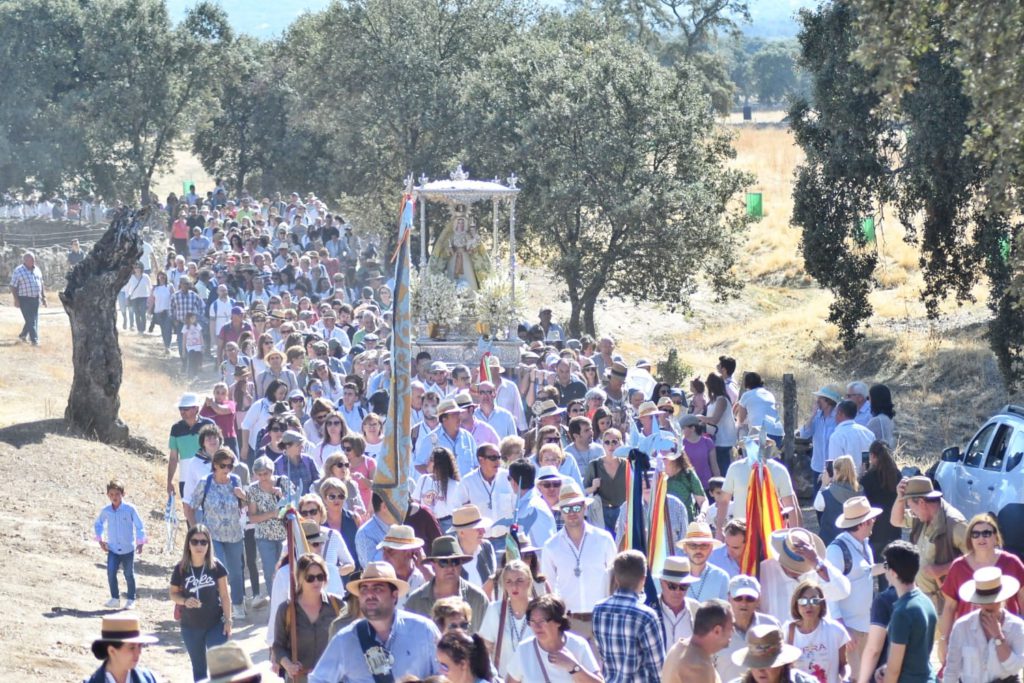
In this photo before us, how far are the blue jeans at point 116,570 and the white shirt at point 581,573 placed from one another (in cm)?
529

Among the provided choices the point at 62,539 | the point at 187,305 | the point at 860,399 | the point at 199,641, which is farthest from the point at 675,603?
the point at 187,305

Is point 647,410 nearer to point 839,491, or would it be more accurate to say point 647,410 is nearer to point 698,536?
point 839,491

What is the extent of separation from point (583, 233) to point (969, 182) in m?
11.3

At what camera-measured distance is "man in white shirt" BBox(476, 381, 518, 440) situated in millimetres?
15166

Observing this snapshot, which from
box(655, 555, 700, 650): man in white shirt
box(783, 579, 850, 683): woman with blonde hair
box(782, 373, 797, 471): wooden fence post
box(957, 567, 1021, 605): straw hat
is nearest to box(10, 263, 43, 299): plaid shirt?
box(782, 373, 797, 471): wooden fence post

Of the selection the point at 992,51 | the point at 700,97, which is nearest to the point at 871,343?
the point at 700,97

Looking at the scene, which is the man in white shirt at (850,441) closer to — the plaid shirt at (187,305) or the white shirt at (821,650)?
the white shirt at (821,650)

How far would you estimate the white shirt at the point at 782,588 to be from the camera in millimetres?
9055

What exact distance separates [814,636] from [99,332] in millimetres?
13398

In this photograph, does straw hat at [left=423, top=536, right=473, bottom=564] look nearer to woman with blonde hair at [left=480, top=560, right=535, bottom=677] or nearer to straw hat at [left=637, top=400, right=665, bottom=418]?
woman with blonde hair at [left=480, top=560, right=535, bottom=677]

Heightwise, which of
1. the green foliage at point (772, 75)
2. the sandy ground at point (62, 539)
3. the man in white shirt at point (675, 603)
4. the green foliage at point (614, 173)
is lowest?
the sandy ground at point (62, 539)

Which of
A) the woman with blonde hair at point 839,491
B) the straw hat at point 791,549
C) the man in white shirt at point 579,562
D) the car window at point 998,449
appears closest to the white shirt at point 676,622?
the straw hat at point 791,549

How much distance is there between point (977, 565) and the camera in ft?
30.0

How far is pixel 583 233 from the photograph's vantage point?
34406mm
